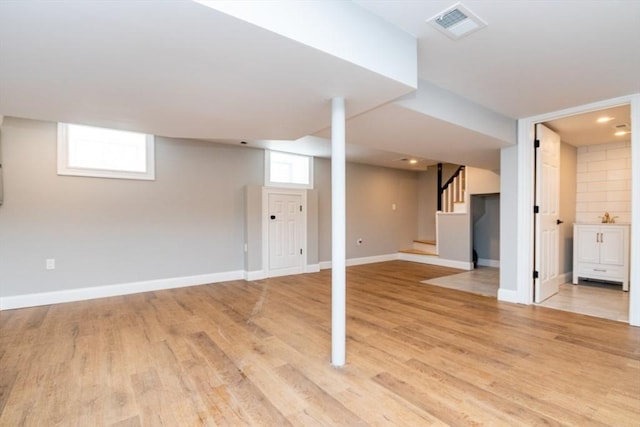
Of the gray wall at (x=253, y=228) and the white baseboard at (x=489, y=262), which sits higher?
the gray wall at (x=253, y=228)

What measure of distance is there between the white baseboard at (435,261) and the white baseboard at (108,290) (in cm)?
431

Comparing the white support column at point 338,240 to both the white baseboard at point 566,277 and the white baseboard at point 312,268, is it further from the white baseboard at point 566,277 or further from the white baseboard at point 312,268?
the white baseboard at point 566,277

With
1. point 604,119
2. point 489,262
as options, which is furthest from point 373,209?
point 604,119

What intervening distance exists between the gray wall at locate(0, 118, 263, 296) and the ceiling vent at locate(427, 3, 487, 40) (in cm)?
402

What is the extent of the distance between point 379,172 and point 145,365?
6.31 meters

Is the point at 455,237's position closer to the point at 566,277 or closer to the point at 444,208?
the point at 444,208

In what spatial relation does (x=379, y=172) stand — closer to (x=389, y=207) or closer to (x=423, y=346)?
(x=389, y=207)

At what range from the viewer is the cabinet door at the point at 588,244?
473cm

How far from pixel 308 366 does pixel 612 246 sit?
509cm

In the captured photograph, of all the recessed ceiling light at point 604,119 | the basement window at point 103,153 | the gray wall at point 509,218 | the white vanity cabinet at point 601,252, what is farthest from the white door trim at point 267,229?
the white vanity cabinet at point 601,252

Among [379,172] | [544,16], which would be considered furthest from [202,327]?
[379,172]

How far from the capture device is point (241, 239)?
537 cm

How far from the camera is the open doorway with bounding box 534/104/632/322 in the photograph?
4102 millimetres

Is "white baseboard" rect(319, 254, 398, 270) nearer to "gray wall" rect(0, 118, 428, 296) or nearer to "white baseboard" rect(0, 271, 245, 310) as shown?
"gray wall" rect(0, 118, 428, 296)
